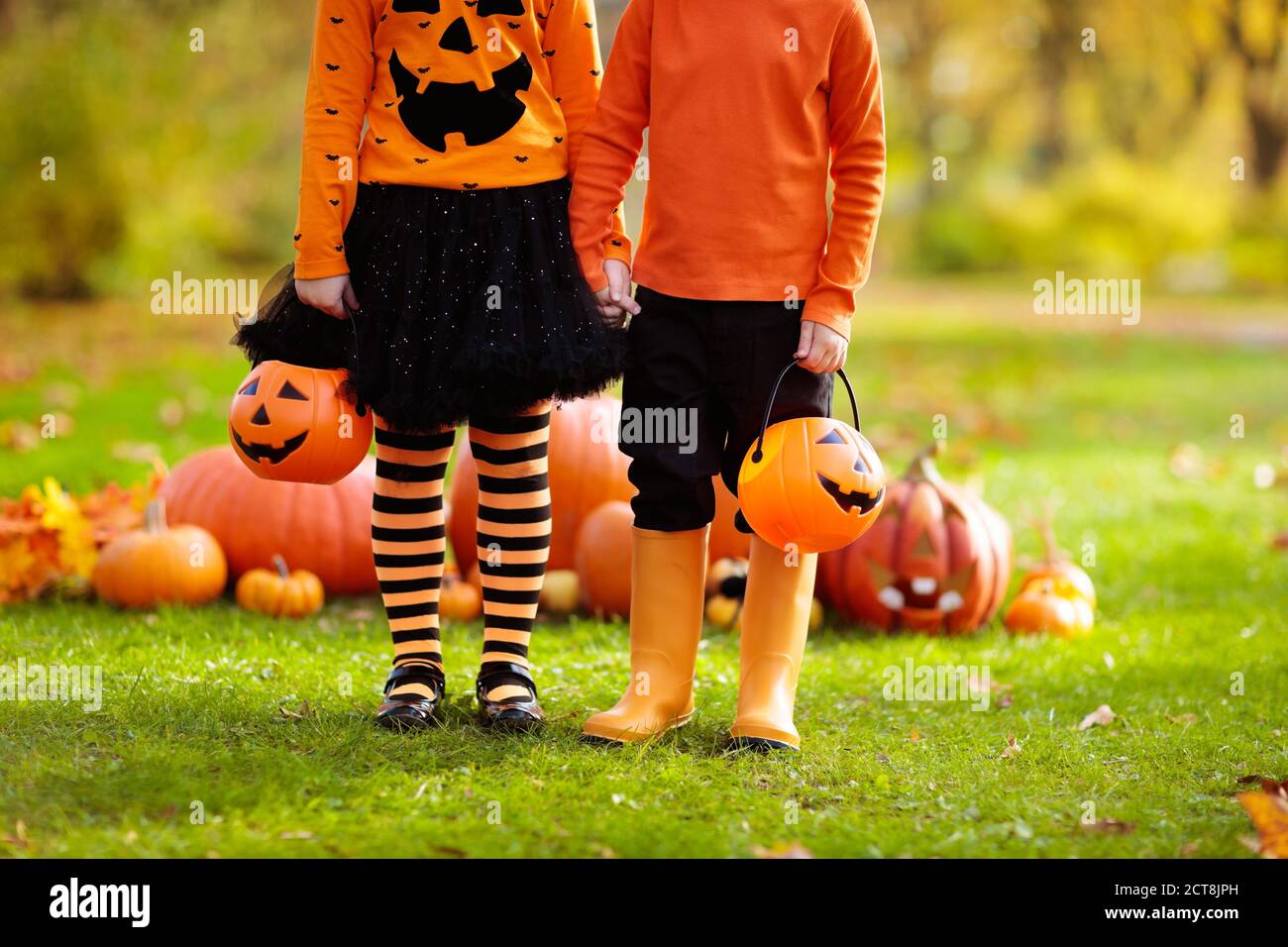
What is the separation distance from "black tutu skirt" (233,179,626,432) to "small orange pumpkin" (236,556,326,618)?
3.99ft

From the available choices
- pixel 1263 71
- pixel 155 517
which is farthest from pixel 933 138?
pixel 155 517

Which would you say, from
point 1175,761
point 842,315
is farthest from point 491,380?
point 1175,761

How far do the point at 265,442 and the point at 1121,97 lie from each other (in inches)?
889

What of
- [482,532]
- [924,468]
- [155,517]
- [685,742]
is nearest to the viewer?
[685,742]

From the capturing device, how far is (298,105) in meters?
14.0

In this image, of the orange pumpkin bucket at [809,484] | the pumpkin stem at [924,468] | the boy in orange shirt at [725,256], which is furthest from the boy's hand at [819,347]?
the pumpkin stem at [924,468]

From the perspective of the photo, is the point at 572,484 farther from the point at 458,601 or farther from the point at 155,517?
the point at 155,517

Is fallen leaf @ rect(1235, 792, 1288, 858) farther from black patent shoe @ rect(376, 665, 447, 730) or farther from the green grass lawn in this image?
black patent shoe @ rect(376, 665, 447, 730)

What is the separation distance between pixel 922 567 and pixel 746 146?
5.19ft

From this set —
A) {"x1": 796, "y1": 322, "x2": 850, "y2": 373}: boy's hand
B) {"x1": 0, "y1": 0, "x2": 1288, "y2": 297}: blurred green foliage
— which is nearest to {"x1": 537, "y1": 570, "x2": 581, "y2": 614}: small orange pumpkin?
{"x1": 796, "y1": 322, "x2": 850, "y2": 373}: boy's hand

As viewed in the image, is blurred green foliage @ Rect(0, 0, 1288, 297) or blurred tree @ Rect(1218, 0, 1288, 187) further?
blurred tree @ Rect(1218, 0, 1288, 187)

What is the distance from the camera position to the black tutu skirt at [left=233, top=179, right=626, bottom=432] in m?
2.70

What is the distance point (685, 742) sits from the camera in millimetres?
2875
